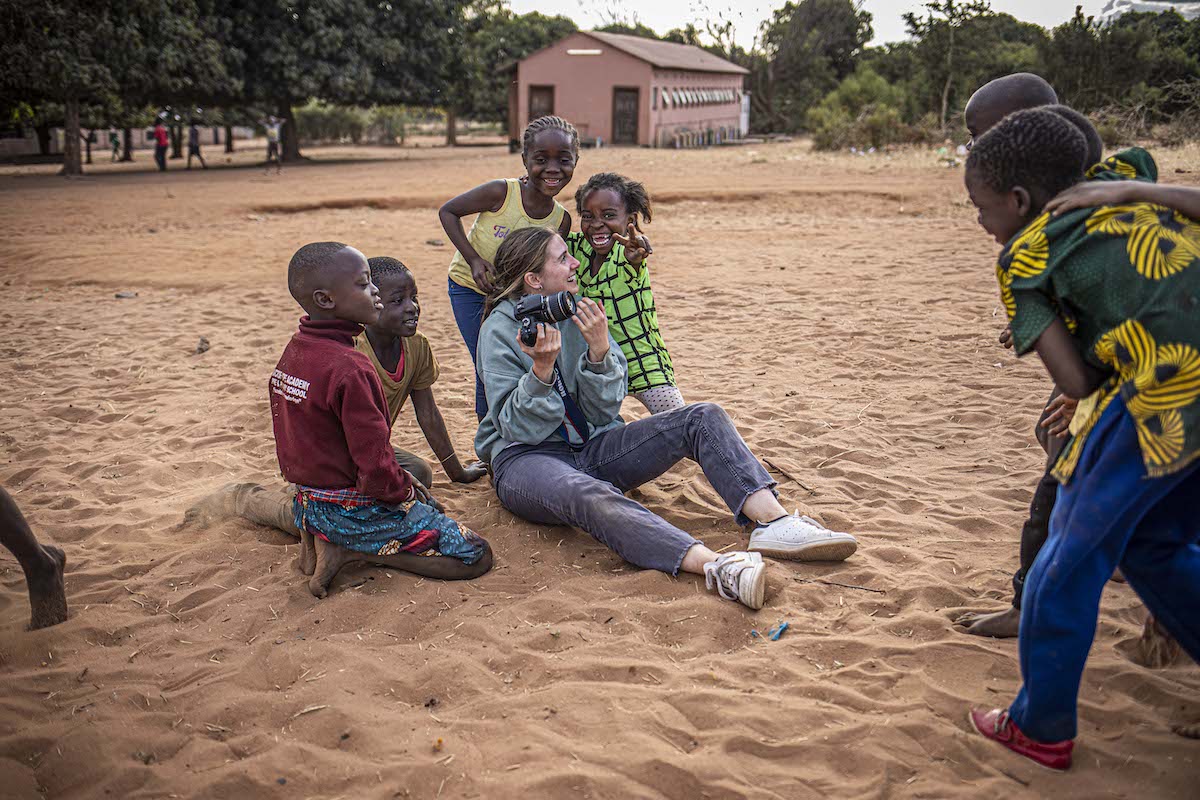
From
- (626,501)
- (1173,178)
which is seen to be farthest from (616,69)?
(626,501)

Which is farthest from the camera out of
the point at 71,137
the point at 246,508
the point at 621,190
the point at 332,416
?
the point at 71,137

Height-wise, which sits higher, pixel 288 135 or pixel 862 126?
pixel 862 126

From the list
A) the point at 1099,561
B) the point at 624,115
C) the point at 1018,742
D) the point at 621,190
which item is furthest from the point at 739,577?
the point at 624,115

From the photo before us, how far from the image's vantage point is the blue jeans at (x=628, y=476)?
3324 mm

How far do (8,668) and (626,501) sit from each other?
214cm

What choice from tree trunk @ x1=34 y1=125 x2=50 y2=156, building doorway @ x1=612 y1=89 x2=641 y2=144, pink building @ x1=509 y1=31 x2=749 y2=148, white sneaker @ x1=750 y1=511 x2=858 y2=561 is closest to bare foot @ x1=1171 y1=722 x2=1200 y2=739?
white sneaker @ x1=750 y1=511 x2=858 y2=561

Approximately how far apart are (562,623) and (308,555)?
1.07 m

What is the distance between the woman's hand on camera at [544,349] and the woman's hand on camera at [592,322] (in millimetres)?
126

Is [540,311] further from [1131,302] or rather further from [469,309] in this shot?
[1131,302]

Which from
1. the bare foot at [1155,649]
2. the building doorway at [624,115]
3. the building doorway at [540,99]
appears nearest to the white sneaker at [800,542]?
the bare foot at [1155,649]

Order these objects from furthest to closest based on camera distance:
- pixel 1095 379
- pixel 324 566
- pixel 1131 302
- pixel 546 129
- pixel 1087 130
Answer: pixel 546 129 < pixel 324 566 < pixel 1087 130 < pixel 1095 379 < pixel 1131 302

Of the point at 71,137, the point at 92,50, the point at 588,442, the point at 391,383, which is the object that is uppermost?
the point at 92,50

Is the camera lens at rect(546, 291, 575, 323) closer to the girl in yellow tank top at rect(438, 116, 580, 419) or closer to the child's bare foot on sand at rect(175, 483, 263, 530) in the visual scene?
the girl in yellow tank top at rect(438, 116, 580, 419)

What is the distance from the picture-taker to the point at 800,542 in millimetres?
3381
